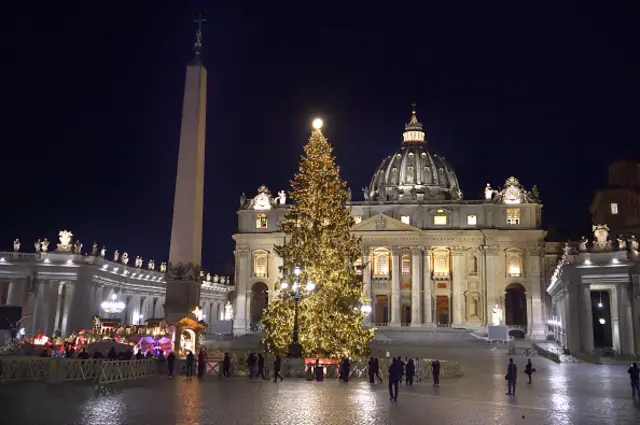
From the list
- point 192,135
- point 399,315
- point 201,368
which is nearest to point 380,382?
point 201,368

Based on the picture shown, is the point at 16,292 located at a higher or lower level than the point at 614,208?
lower

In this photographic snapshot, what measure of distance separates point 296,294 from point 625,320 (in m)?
22.8

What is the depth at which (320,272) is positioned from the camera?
26984mm

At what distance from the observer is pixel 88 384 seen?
2106 cm

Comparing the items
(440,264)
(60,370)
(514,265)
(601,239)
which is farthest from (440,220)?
(60,370)

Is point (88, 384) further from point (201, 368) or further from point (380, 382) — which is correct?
point (380, 382)

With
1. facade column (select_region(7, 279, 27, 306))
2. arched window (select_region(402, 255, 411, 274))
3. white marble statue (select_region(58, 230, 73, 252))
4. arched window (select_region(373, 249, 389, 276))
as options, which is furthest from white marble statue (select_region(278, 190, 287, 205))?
facade column (select_region(7, 279, 27, 306))

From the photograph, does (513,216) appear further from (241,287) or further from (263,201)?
(241,287)

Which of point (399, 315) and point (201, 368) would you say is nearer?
point (201, 368)

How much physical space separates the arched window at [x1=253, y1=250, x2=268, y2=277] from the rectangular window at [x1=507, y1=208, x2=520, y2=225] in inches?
1331

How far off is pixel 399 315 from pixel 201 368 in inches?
2324

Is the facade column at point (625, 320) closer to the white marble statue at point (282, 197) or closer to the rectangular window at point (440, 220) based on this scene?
the rectangular window at point (440, 220)

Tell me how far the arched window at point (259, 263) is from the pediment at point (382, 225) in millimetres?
14531

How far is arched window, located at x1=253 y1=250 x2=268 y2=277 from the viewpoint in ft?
292
